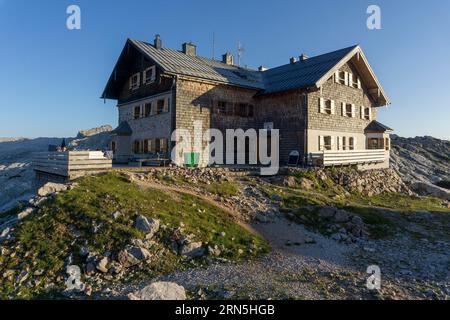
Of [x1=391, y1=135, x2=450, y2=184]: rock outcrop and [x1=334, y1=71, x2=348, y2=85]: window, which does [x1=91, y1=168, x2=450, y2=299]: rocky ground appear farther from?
[x1=391, y1=135, x2=450, y2=184]: rock outcrop

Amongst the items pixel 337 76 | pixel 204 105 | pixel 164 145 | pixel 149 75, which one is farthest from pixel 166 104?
pixel 337 76

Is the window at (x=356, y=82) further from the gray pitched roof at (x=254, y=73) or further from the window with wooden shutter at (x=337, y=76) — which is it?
the window with wooden shutter at (x=337, y=76)

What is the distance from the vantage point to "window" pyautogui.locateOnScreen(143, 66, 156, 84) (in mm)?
23312

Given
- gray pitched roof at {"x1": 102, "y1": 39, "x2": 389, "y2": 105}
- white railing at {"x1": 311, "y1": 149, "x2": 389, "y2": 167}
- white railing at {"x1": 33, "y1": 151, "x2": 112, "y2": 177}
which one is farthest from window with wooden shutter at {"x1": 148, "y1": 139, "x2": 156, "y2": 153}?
white railing at {"x1": 311, "y1": 149, "x2": 389, "y2": 167}

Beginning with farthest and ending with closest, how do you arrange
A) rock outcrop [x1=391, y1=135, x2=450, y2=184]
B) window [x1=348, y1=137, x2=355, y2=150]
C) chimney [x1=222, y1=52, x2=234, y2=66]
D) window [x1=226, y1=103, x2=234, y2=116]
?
rock outcrop [x1=391, y1=135, x2=450, y2=184] < chimney [x1=222, y1=52, x2=234, y2=66] < window [x1=348, y1=137, x2=355, y2=150] < window [x1=226, y1=103, x2=234, y2=116]

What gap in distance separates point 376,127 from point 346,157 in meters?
7.41

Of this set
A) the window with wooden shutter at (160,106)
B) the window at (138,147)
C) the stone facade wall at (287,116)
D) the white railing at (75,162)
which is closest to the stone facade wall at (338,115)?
the stone facade wall at (287,116)

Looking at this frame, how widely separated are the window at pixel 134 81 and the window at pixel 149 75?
1293 mm

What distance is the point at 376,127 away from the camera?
2911 centimetres

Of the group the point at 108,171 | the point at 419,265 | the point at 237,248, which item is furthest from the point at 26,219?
the point at 419,265

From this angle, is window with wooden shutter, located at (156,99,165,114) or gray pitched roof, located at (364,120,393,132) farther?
gray pitched roof, located at (364,120,393,132)

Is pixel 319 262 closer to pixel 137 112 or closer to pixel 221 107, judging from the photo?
pixel 221 107

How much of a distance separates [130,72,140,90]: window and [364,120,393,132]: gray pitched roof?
2141 centimetres

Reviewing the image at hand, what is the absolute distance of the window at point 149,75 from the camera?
23.3 metres
